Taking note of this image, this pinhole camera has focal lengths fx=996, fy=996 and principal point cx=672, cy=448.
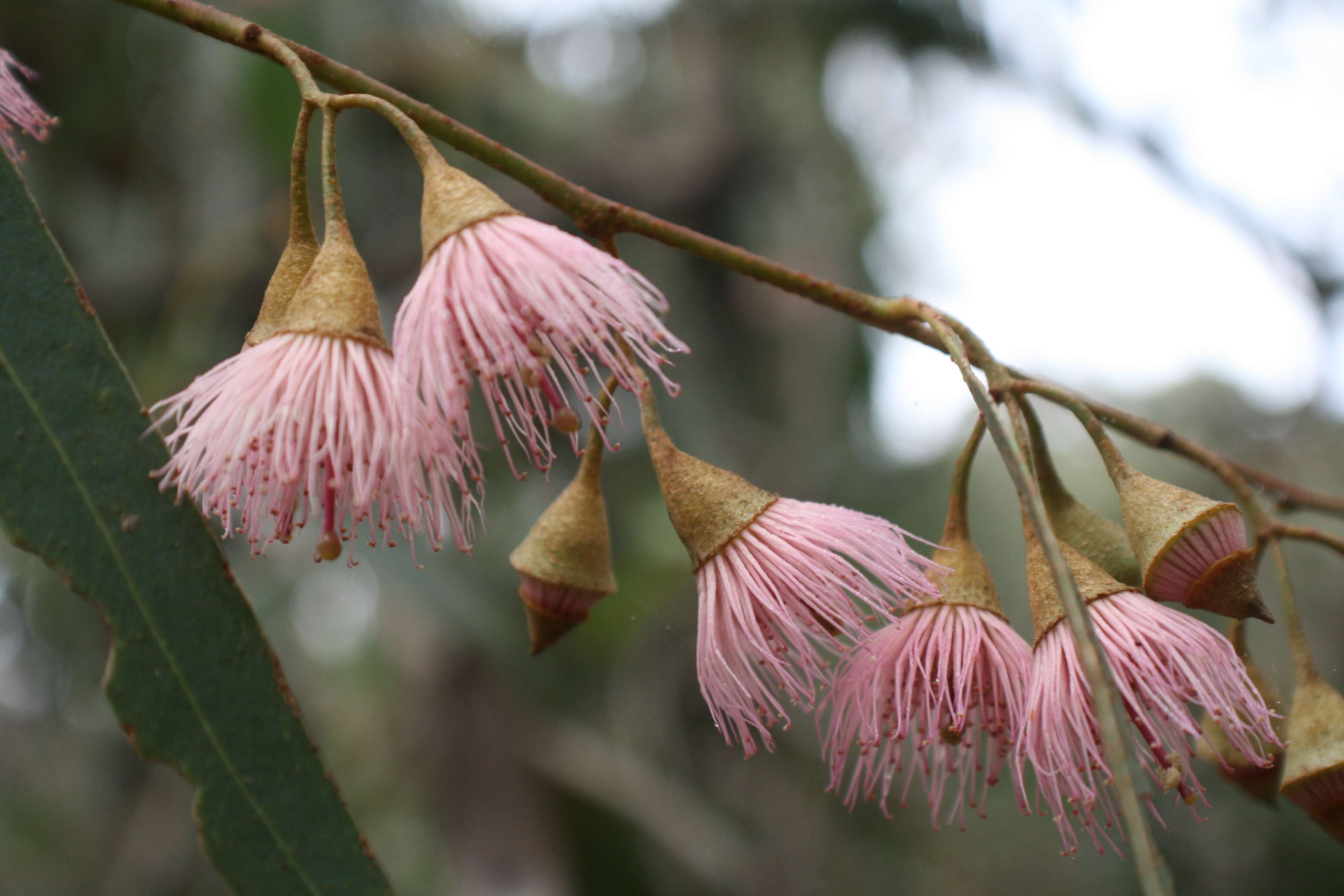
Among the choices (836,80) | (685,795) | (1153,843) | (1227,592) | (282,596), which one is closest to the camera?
(1153,843)

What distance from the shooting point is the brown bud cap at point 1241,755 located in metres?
1.18

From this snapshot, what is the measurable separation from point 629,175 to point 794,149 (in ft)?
3.39

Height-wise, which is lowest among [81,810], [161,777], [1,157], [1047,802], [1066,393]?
[81,810]

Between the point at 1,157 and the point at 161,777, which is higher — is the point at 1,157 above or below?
above

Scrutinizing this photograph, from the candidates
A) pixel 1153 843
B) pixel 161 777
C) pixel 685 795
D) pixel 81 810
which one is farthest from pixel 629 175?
pixel 1153 843

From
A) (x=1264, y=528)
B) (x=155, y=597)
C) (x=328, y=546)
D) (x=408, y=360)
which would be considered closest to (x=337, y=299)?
(x=408, y=360)

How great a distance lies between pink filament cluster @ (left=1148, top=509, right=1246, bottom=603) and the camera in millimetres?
968

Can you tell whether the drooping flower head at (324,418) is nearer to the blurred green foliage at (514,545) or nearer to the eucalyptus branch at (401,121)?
the eucalyptus branch at (401,121)

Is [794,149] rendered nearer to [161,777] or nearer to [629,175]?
[629,175]

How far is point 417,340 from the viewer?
0.87 m

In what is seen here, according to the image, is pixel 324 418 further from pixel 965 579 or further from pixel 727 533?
pixel 965 579

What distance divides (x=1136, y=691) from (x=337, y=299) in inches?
34.9

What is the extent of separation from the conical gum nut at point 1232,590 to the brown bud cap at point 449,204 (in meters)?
0.76

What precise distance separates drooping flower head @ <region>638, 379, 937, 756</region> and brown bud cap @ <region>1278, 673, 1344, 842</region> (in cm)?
48
